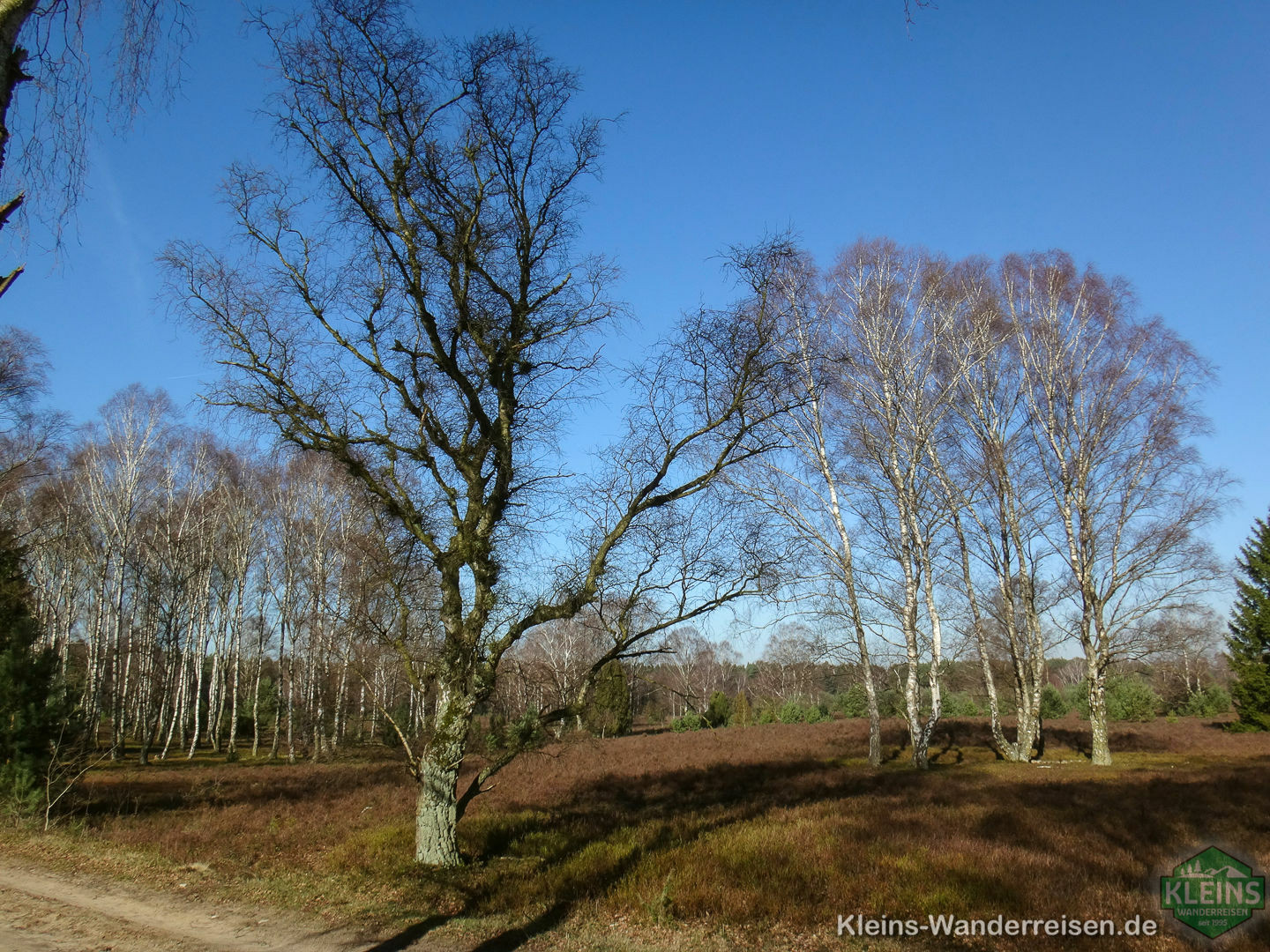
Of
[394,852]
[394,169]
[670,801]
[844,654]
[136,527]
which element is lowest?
[670,801]

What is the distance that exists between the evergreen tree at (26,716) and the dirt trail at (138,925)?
373 cm

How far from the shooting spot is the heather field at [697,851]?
6.10m

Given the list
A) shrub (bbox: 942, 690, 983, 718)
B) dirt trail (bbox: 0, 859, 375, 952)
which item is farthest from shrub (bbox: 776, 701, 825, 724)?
dirt trail (bbox: 0, 859, 375, 952)

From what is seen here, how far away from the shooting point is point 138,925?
6312 mm

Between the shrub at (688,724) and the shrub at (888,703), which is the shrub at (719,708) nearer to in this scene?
the shrub at (688,724)

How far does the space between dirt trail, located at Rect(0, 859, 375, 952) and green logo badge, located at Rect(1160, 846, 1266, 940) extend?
273 inches

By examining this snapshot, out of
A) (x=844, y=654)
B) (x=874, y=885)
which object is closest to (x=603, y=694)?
(x=844, y=654)

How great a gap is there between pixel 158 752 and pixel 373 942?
96.7ft

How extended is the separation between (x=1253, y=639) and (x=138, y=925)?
36706 mm

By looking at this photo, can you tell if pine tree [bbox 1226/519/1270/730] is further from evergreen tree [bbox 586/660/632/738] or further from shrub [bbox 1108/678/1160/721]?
evergreen tree [bbox 586/660/632/738]

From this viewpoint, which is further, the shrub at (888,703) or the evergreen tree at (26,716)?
the shrub at (888,703)

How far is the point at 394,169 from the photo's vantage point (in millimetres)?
8195

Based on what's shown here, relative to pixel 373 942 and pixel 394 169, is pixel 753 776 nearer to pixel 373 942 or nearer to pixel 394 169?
pixel 373 942

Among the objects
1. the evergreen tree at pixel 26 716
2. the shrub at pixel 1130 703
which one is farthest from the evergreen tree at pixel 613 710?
the shrub at pixel 1130 703
